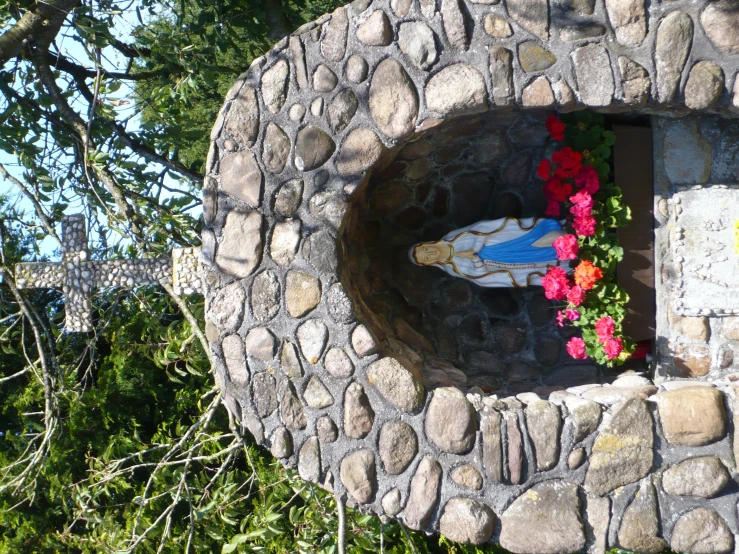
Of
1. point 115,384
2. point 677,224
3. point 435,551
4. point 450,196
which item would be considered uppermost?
point 450,196

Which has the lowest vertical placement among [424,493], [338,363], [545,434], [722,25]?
[424,493]

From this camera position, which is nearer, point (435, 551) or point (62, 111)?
point (62, 111)

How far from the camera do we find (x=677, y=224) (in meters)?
3.61

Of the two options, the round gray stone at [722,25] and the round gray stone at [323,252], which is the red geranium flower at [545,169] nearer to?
the round gray stone at [722,25]

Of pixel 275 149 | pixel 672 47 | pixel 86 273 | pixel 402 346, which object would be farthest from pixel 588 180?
pixel 86 273

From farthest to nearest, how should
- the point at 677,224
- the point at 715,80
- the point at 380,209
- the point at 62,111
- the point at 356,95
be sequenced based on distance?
1. the point at 62,111
2. the point at 380,209
3. the point at 677,224
4. the point at 356,95
5. the point at 715,80

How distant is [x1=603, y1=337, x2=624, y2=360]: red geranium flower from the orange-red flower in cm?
32

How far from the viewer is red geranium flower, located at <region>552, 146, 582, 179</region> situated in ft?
11.9

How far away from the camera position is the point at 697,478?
9.36 ft

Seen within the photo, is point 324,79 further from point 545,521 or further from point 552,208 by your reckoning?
point 545,521

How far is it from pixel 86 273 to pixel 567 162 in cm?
297

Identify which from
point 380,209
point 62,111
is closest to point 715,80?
point 380,209

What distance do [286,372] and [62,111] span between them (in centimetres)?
270

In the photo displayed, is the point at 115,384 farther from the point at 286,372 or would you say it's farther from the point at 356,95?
the point at 356,95
